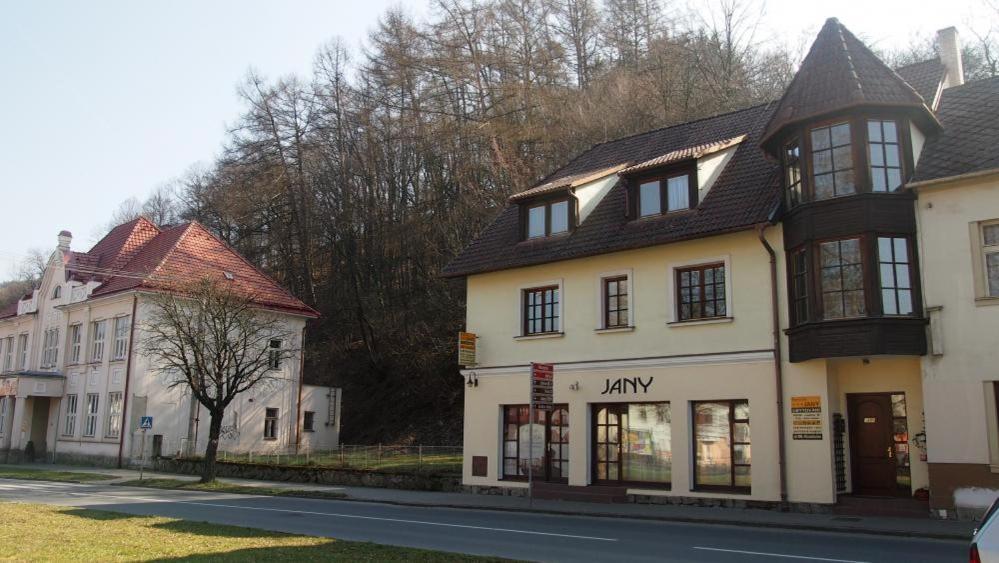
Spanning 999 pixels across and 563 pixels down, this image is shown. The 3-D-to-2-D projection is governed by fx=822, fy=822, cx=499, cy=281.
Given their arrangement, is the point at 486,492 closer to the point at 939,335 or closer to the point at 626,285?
the point at 626,285

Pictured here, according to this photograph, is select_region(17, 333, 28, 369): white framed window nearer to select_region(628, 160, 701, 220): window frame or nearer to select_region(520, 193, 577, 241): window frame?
select_region(520, 193, 577, 241): window frame

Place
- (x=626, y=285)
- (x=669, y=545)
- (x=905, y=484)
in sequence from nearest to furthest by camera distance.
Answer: (x=669, y=545) < (x=905, y=484) < (x=626, y=285)

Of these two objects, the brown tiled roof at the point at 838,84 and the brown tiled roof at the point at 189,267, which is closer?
the brown tiled roof at the point at 838,84

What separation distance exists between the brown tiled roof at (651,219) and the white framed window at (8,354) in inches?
1391

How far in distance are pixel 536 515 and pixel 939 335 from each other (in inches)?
377

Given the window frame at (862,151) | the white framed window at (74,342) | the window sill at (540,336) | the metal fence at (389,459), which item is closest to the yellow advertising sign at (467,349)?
the window sill at (540,336)

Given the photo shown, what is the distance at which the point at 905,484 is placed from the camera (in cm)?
1827

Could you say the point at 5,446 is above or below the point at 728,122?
below

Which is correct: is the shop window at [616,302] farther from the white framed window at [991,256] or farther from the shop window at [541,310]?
the white framed window at [991,256]

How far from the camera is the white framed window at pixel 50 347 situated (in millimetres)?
43281

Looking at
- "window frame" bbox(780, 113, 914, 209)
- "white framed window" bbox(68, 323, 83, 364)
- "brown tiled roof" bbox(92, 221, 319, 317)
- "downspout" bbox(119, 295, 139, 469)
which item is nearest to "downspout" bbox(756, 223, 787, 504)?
"window frame" bbox(780, 113, 914, 209)

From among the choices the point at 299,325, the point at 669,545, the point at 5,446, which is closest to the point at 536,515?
the point at 669,545

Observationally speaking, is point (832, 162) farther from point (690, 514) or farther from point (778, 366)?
point (690, 514)

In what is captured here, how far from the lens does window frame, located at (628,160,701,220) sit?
21.8 metres
